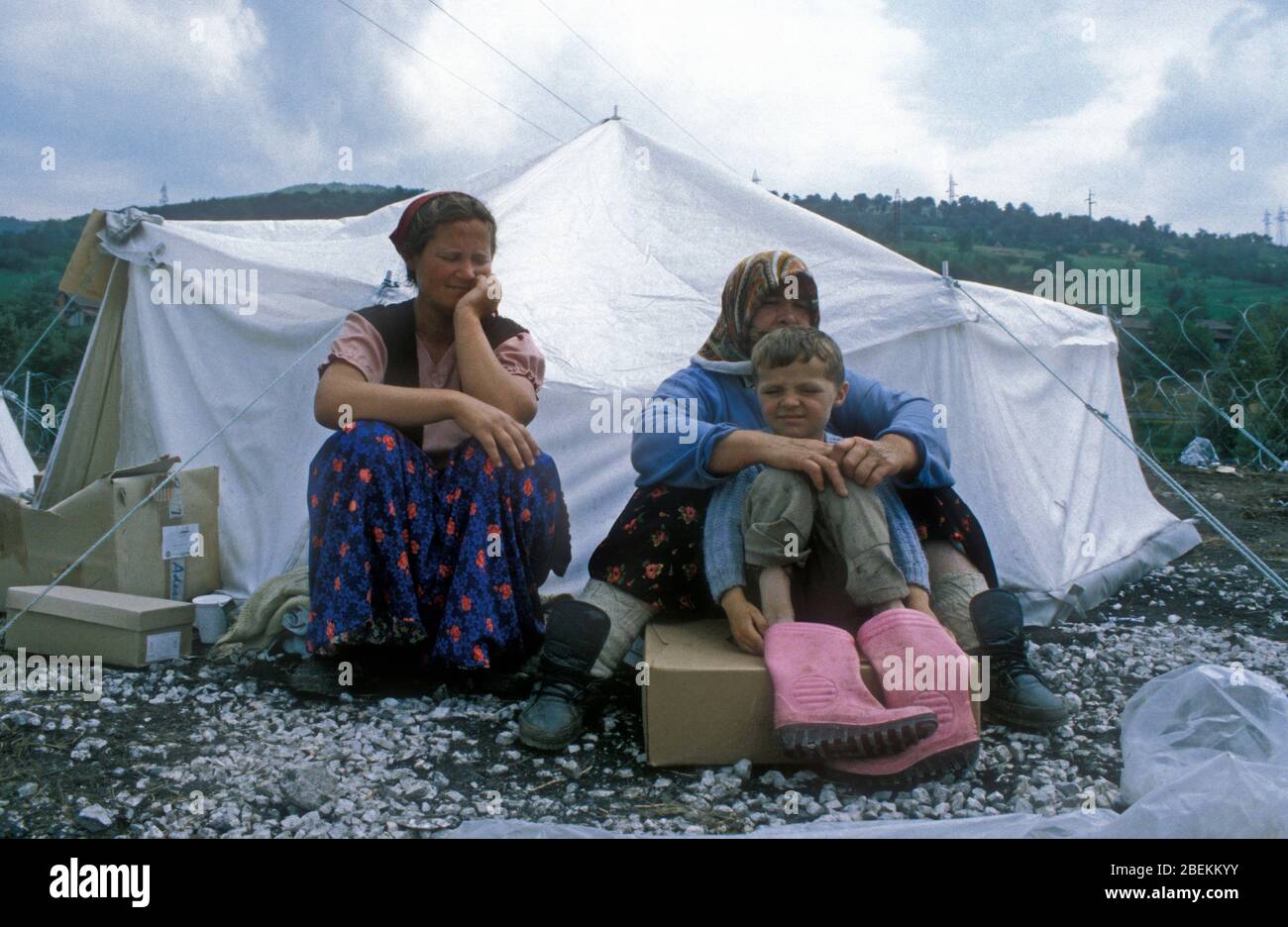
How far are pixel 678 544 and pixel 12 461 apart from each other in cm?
527

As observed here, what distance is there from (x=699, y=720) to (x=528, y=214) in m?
2.53

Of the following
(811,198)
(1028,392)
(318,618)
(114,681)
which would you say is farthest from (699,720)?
(811,198)

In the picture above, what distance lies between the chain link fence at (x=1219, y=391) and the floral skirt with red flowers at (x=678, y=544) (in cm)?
651

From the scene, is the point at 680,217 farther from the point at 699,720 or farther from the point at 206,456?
the point at 699,720

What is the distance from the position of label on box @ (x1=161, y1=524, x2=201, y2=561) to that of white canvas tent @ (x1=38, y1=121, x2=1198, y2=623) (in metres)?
0.18

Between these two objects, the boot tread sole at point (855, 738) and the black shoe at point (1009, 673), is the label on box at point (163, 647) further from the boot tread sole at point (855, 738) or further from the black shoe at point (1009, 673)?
the black shoe at point (1009, 673)

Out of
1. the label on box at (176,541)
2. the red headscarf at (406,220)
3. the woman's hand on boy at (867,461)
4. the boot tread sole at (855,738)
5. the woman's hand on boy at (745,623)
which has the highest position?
the red headscarf at (406,220)

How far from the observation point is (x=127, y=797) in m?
1.91

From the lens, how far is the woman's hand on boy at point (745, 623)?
2.11 meters

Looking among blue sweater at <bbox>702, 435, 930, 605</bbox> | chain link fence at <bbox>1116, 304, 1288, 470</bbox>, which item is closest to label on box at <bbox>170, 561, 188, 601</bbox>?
blue sweater at <bbox>702, 435, 930, 605</bbox>

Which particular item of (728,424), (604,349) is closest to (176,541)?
(604,349)

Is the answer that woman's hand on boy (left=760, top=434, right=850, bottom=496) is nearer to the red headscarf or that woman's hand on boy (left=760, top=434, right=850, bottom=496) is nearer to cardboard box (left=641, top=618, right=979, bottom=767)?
cardboard box (left=641, top=618, right=979, bottom=767)

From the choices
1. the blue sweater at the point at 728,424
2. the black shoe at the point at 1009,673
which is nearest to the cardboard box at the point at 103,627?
the blue sweater at the point at 728,424

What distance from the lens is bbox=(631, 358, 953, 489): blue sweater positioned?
2330mm
